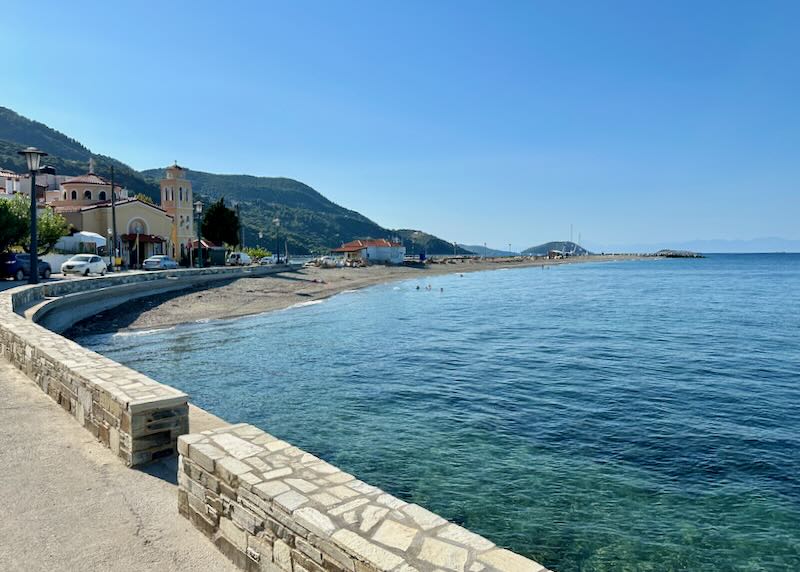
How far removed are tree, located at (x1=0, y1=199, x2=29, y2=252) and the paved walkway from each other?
97.9 feet

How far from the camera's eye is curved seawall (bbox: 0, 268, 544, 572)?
11.2 ft

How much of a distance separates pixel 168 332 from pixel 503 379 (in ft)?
53.4

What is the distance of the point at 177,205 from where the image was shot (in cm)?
6625

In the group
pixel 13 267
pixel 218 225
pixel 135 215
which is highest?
pixel 218 225

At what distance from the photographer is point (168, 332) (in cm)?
2481

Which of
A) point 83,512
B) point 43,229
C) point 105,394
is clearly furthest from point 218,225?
point 83,512

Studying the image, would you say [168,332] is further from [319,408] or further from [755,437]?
[755,437]

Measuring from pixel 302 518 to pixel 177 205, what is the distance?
69.2 metres

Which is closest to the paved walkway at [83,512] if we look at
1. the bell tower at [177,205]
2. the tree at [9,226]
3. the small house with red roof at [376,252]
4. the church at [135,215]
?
the tree at [9,226]

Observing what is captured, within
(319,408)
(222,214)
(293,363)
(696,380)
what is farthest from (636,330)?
(222,214)

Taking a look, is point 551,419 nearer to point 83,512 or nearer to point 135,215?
point 83,512

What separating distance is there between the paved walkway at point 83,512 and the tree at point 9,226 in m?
29.8

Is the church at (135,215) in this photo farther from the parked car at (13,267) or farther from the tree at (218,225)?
A: the parked car at (13,267)

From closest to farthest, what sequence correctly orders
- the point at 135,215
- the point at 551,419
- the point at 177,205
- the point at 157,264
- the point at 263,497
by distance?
the point at 263,497
the point at 551,419
the point at 157,264
the point at 135,215
the point at 177,205
